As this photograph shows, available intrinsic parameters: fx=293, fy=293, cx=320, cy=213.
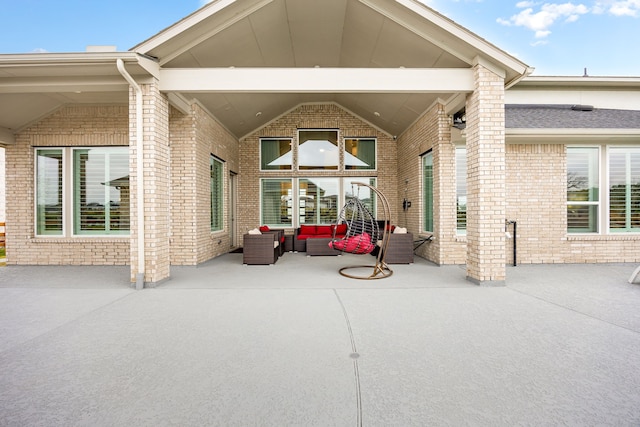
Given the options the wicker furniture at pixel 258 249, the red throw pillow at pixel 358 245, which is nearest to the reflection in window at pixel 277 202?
the wicker furniture at pixel 258 249

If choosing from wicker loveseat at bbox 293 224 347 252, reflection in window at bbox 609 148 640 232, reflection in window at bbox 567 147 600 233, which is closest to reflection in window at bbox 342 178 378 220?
wicker loveseat at bbox 293 224 347 252

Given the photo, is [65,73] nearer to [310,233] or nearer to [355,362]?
[355,362]

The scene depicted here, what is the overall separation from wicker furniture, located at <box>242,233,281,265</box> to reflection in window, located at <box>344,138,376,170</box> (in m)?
4.53

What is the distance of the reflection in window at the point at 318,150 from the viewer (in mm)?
10016

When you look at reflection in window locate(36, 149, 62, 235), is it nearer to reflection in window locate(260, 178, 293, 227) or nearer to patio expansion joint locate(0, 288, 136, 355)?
patio expansion joint locate(0, 288, 136, 355)

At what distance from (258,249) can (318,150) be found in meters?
4.74

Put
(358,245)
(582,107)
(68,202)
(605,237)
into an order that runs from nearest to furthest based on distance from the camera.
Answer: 1. (358,245)
2. (605,237)
3. (68,202)
4. (582,107)

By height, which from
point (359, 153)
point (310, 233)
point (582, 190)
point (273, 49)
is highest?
point (273, 49)

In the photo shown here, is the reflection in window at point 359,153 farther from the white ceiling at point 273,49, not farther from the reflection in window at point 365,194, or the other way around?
the white ceiling at point 273,49

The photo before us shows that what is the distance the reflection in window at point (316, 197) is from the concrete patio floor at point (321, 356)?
18.4 ft

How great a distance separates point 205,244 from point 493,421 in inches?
252

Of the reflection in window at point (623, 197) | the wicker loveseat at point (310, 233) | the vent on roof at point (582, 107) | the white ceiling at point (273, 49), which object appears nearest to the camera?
the white ceiling at point (273, 49)

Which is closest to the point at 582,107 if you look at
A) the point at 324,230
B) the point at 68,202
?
the point at 324,230

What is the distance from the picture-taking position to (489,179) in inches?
182
